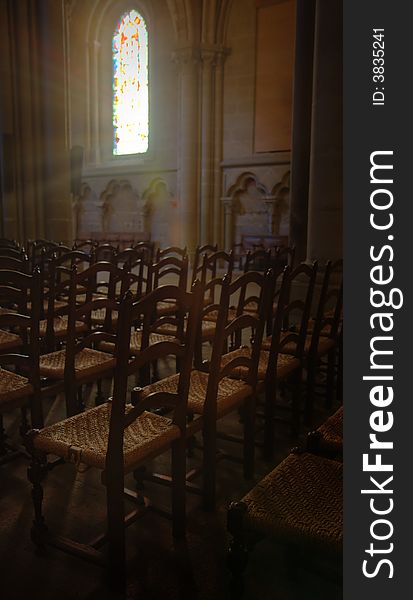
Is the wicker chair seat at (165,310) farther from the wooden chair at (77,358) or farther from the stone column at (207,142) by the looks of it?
the stone column at (207,142)

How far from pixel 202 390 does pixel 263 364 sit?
1.80 feet

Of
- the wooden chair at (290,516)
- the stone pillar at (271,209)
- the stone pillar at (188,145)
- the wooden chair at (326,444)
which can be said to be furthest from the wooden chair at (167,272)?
the stone pillar at (188,145)

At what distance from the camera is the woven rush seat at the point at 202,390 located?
2.31 m

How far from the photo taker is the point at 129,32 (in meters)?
13.3

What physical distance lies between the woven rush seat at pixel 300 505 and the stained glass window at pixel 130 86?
12477mm

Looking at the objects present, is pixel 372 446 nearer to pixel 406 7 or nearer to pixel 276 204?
pixel 406 7

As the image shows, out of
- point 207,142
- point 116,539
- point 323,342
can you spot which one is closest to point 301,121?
point 323,342

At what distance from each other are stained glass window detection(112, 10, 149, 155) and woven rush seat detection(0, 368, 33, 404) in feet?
37.9

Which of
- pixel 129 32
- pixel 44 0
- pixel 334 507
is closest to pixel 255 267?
pixel 44 0

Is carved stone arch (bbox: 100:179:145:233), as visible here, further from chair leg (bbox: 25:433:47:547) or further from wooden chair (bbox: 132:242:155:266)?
chair leg (bbox: 25:433:47:547)

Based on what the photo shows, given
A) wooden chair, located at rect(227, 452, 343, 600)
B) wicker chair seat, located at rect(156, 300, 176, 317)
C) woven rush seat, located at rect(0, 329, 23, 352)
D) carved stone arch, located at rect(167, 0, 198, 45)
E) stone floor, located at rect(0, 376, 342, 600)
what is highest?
carved stone arch, located at rect(167, 0, 198, 45)

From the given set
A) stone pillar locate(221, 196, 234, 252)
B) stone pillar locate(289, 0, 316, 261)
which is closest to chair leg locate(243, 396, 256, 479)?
stone pillar locate(289, 0, 316, 261)

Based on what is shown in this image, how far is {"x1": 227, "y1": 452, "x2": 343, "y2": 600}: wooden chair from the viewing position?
142 centimetres

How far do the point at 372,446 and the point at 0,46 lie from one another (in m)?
7.61
